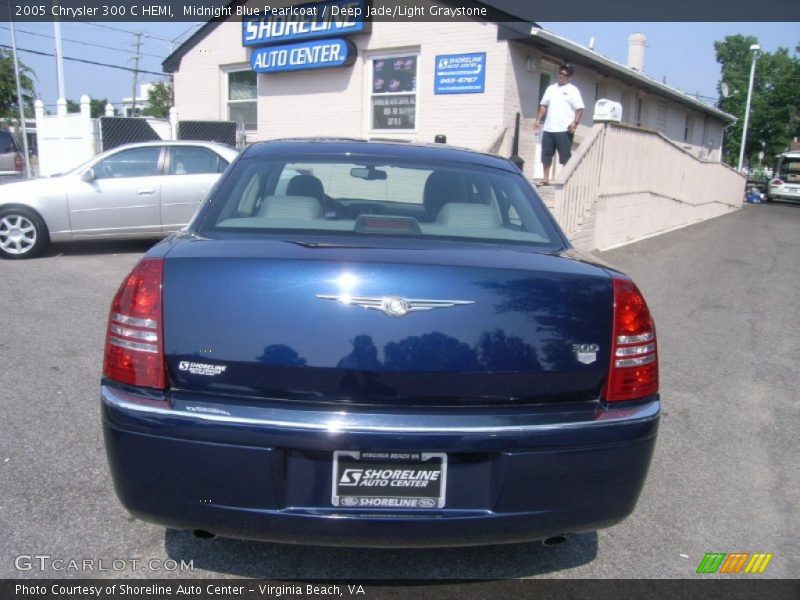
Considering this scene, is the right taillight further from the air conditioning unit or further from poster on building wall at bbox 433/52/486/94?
poster on building wall at bbox 433/52/486/94

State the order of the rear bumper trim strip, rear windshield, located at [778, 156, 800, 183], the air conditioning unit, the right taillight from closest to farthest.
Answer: the rear bumper trim strip
the right taillight
the air conditioning unit
rear windshield, located at [778, 156, 800, 183]

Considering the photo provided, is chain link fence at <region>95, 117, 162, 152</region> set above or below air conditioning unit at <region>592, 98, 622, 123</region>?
below

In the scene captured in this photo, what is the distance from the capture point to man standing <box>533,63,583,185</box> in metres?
9.39

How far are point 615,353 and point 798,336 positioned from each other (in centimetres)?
540

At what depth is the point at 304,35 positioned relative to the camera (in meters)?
13.2

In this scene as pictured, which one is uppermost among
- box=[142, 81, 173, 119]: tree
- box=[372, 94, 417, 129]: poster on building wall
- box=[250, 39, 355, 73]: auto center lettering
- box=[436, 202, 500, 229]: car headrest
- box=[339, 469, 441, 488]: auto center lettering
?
box=[142, 81, 173, 119]: tree

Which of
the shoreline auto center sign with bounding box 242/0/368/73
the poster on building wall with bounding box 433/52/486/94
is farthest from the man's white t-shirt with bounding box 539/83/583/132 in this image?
the shoreline auto center sign with bounding box 242/0/368/73

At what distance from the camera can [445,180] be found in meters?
3.38

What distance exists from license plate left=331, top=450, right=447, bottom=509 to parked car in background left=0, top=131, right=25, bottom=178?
14544mm

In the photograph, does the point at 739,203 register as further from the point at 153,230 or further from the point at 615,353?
the point at 615,353

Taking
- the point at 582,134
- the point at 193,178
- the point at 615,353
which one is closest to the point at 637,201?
the point at 582,134

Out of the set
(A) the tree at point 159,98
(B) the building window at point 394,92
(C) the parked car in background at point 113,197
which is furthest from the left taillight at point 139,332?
(A) the tree at point 159,98

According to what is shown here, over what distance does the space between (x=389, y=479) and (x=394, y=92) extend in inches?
442

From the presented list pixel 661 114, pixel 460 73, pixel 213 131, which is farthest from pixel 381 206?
pixel 661 114
